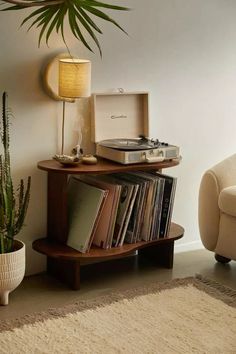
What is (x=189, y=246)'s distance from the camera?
407 centimetres

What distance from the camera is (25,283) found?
3375mm

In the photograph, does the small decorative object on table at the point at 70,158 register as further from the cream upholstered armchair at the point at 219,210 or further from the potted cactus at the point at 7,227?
the cream upholstered armchair at the point at 219,210

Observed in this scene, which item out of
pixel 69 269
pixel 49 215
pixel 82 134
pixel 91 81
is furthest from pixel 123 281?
pixel 91 81

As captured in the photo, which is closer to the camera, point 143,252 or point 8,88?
point 8,88

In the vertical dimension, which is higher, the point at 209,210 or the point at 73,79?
the point at 73,79

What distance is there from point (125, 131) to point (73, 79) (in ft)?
1.93

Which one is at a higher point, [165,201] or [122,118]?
[122,118]

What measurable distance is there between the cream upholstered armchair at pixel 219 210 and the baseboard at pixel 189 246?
30 cm

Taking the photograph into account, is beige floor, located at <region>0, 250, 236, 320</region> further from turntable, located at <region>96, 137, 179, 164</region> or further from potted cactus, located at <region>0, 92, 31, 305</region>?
turntable, located at <region>96, 137, 179, 164</region>

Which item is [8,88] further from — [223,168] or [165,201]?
[223,168]

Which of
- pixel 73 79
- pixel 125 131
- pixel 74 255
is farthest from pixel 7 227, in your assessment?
pixel 125 131

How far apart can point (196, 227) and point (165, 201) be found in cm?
68

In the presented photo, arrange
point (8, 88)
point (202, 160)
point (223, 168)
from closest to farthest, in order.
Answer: point (8, 88), point (223, 168), point (202, 160)

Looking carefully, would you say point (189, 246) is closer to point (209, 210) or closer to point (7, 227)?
point (209, 210)
